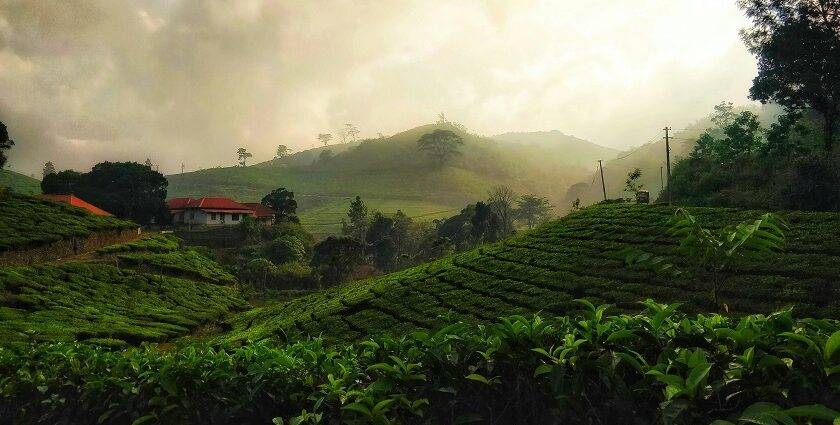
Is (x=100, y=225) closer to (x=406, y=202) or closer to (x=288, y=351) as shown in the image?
(x=288, y=351)

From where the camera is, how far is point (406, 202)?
14488cm

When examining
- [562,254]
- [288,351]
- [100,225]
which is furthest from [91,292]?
[288,351]

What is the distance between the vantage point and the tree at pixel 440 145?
17925 centimetres

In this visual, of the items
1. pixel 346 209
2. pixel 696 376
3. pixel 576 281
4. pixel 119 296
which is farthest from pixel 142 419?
pixel 346 209

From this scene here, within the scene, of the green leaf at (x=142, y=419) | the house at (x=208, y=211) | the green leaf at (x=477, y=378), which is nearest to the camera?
the green leaf at (x=477, y=378)

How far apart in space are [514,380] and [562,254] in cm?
2669

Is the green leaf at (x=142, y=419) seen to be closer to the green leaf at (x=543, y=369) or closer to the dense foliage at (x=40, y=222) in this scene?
the green leaf at (x=543, y=369)

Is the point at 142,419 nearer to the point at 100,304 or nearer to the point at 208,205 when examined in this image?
the point at 100,304

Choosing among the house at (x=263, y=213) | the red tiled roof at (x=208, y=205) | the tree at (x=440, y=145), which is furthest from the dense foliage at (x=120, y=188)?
the tree at (x=440, y=145)

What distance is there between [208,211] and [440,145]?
367 ft

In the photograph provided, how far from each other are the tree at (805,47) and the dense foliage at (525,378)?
1797 inches

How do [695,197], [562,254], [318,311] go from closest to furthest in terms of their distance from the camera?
[562,254], [318,311], [695,197]

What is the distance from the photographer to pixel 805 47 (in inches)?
1540

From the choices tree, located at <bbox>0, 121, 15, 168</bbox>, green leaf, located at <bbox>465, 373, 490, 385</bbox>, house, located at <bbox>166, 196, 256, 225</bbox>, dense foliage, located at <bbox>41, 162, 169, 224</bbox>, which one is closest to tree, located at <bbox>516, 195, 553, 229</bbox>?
house, located at <bbox>166, 196, 256, 225</bbox>
